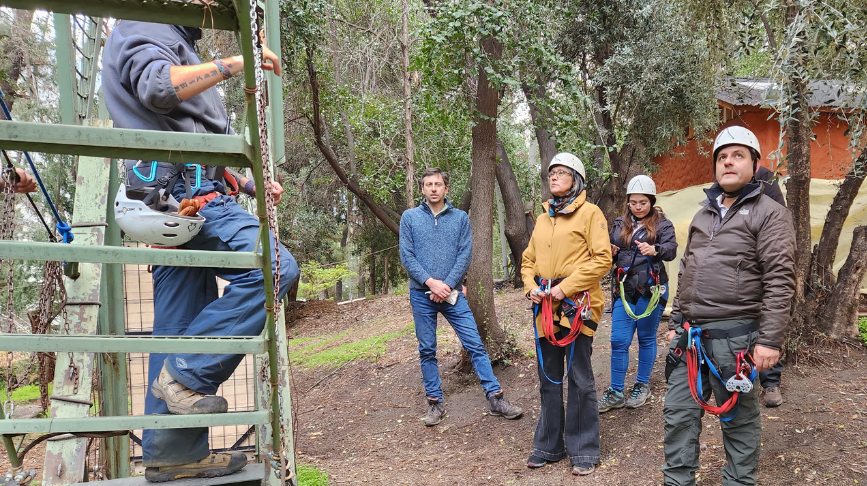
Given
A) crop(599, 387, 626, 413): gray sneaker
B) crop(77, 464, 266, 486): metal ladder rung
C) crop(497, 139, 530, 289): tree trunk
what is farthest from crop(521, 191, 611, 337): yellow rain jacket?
crop(497, 139, 530, 289): tree trunk

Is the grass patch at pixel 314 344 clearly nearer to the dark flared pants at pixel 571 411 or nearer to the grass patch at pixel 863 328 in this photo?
the dark flared pants at pixel 571 411

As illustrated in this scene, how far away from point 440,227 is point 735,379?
2.96 meters

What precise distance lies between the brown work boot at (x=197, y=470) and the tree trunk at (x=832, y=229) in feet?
17.1

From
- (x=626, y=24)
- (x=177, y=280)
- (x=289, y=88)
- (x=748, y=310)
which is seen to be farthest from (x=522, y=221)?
(x=177, y=280)

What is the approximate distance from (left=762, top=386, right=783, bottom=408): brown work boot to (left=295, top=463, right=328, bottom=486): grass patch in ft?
11.0

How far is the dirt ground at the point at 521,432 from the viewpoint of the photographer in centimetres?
408

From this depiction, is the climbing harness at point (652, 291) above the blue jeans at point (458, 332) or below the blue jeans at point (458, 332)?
above

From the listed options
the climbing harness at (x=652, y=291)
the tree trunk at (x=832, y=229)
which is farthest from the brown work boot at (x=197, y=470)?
the tree trunk at (x=832, y=229)

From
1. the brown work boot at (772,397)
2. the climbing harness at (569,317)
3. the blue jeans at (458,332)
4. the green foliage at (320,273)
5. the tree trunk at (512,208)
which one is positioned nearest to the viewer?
the climbing harness at (569,317)

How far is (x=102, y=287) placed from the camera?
352 centimetres

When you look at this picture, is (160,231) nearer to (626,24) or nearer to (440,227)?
(440,227)

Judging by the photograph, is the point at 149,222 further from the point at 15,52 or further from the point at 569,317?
the point at 15,52

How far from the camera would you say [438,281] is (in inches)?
214

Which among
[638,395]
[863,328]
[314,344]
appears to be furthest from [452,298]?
[314,344]
